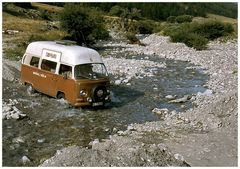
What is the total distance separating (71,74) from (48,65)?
7.00 ft

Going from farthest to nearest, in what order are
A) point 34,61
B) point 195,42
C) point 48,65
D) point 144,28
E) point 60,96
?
point 144,28 → point 195,42 → point 34,61 → point 48,65 → point 60,96

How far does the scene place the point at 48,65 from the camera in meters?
22.3

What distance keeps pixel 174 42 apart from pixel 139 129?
125 feet

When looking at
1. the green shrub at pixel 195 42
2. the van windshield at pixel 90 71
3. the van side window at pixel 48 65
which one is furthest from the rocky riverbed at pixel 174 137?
the green shrub at pixel 195 42

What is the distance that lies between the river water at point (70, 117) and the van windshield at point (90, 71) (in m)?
1.59

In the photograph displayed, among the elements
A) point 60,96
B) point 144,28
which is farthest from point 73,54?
point 144,28

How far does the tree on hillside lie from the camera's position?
1912 inches

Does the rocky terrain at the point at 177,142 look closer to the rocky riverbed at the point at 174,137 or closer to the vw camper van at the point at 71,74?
the rocky riverbed at the point at 174,137

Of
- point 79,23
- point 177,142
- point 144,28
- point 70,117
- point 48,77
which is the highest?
point 48,77

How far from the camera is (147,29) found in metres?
79.8

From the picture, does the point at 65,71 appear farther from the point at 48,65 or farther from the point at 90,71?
the point at 48,65

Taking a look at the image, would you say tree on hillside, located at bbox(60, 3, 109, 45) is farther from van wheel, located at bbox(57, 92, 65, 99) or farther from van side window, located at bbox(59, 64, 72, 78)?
van side window, located at bbox(59, 64, 72, 78)

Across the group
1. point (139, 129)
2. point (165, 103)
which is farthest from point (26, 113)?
point (165, 103)

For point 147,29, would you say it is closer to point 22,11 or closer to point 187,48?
point 22,11
